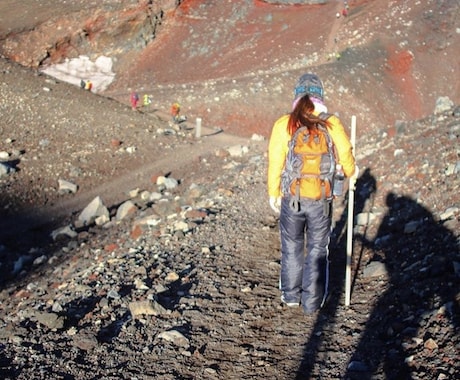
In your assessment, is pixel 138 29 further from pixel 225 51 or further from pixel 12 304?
pixel 12 304

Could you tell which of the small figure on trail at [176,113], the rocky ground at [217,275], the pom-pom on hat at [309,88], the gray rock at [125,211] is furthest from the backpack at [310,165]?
the small figure on trail at [176,113]

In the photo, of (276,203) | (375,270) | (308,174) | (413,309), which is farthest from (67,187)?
(413,309)

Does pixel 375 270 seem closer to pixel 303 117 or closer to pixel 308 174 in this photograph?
pixel 308 174

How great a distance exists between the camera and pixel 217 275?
7.46m

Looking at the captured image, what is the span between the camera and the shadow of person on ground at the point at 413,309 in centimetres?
468

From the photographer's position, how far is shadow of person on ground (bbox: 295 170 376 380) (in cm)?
514

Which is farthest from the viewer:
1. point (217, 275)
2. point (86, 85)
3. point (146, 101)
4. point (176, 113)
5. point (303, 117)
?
point (86, 85)

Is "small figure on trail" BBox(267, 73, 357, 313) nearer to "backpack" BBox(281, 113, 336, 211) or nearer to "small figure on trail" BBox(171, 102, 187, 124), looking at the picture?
"backpack" BBox(281, 113, 336, 211)

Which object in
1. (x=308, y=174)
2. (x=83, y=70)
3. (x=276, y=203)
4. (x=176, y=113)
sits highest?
(x=308, y=174)

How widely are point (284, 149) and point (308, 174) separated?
33cm

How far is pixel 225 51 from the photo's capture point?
3042 centimetres

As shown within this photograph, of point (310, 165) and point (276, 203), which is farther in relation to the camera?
point (276, 203)

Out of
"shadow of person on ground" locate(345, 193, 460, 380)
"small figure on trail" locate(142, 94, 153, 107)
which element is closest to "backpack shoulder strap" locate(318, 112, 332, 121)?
"shadow of person on ground" locate(345, 193, 460, 380)

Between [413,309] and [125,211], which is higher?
[413,309]
